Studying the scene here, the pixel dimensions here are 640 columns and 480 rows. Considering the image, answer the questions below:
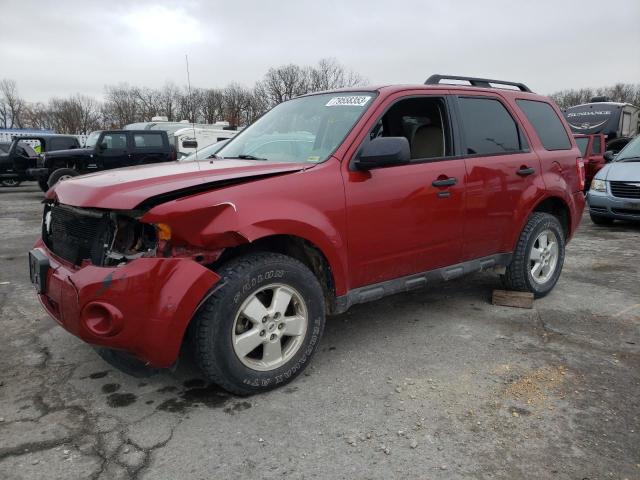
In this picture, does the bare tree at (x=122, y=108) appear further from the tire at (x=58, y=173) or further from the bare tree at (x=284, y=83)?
the tire at (x=58, y=173)

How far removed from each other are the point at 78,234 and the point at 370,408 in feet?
6.30

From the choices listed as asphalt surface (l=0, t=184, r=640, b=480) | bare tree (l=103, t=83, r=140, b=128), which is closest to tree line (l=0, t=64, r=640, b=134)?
bare tree (l=103, t=83, r=140, b=128)

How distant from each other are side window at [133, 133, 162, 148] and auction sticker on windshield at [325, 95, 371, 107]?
1211 centimetres

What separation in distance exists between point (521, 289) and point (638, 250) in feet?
11.8

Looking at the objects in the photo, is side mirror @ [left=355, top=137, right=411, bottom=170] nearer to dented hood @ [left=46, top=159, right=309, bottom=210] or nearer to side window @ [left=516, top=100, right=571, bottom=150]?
dented hood @ [left=46, top=159, right=309, bottom=210]

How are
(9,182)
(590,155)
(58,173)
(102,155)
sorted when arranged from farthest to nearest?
(9,182) < (102,155) < (58,173) < (590,155)

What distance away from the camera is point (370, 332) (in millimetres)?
3939

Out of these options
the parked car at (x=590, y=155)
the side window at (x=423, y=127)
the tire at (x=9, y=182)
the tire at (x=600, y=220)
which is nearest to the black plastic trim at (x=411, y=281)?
the side window at (x=423, y=127)

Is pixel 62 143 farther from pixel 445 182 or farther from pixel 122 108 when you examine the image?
pixel 122 108

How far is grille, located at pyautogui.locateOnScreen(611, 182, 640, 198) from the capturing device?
8430mm

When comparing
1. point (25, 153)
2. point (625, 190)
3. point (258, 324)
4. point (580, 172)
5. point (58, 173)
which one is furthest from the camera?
point (25, 153)

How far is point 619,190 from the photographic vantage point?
28.5ft

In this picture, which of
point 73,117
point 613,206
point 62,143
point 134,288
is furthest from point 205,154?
point 73,117

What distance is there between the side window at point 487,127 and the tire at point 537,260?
74 cm
